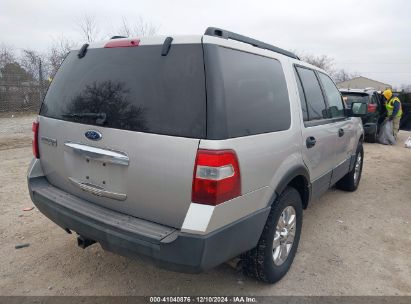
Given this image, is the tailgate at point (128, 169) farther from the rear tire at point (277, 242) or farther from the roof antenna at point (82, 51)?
the rear tire at point (277, 242)

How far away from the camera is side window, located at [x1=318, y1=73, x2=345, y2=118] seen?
4007 millimetres

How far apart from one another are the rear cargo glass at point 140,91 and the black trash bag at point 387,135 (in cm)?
1106

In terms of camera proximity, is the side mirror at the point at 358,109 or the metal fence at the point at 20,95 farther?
the metal fence at the point at 20,95

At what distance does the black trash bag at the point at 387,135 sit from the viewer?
11.1m

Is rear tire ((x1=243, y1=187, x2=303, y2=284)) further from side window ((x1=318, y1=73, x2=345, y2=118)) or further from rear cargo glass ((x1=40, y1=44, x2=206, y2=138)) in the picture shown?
side window ((x1=318, y1=73, x2=345, y2=118))

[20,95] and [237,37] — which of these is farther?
[20,95]

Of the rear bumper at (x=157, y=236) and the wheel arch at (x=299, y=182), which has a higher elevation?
the wheel arch at (x=299, y=182)

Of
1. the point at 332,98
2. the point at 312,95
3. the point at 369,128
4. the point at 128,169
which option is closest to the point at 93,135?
the point at 128,169

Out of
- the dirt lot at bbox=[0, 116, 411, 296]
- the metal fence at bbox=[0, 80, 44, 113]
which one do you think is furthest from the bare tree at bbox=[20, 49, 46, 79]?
the dirt lot at bbox=[0, 116, 411, 296]

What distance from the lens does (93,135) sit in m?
2.30

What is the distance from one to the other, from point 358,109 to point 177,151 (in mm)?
3405

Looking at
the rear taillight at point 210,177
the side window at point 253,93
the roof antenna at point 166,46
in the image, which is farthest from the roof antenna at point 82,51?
the rear taillight at point 210,177

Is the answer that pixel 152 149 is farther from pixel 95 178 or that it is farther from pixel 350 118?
pixel 350 118

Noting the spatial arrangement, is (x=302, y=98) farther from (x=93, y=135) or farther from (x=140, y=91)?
(x=93, y=135)
